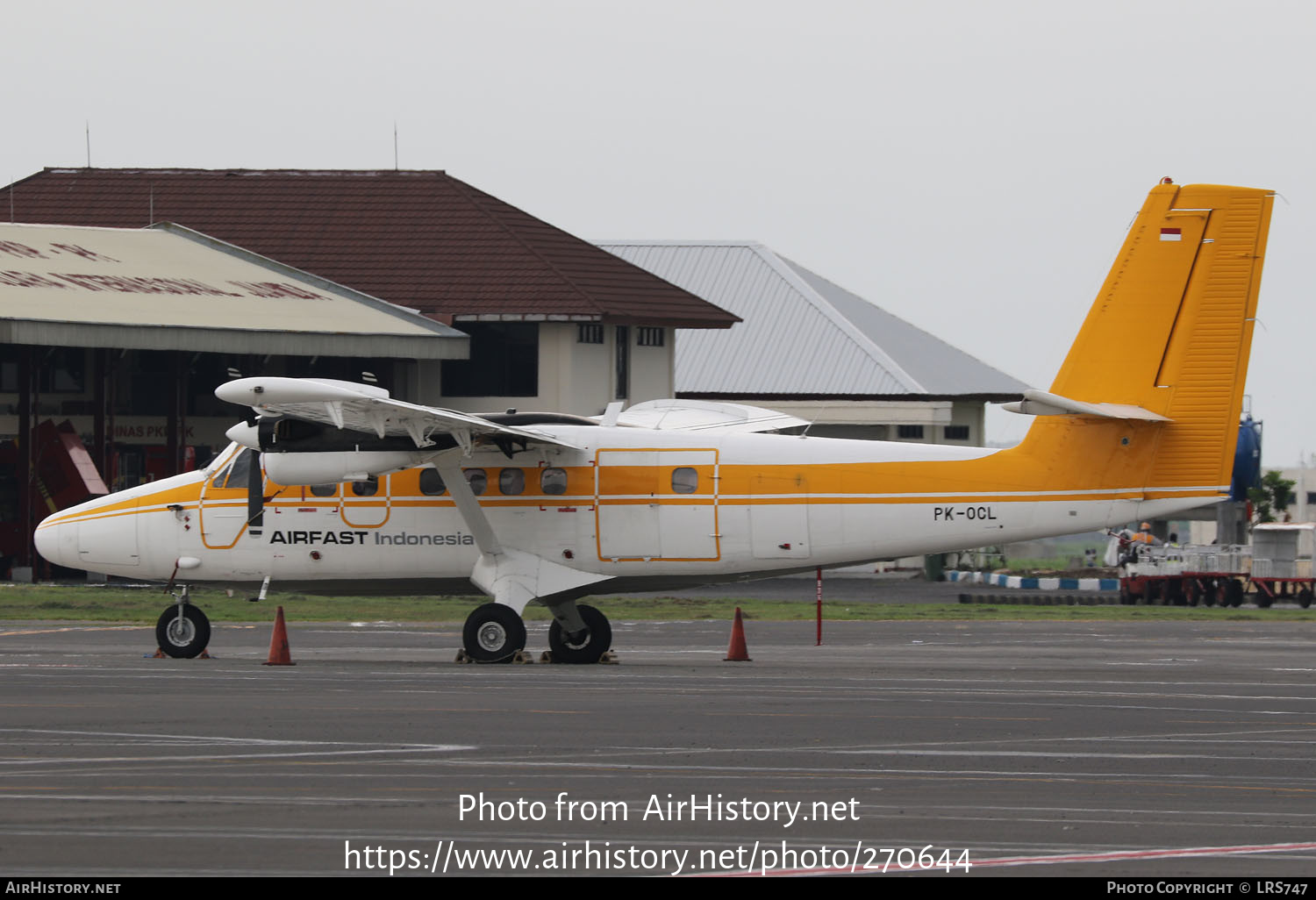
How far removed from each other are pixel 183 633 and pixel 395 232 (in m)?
35.5

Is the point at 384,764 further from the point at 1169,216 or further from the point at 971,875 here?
the point at 1169,216

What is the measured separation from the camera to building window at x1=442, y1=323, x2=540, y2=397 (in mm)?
55750

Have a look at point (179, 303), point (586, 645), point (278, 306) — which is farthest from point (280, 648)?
point (278, 306)

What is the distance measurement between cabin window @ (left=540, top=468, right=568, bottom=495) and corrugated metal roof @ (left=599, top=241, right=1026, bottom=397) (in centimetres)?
3996

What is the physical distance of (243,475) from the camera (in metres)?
24.8

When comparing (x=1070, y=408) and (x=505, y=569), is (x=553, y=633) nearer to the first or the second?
(x=505, y=569)

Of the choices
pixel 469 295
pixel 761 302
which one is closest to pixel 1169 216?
pixel 469 295

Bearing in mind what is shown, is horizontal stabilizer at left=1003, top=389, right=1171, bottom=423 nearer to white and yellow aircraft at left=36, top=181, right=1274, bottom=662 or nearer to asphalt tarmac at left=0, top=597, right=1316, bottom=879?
white and yellow aircraft at left=36, top=181, right=1274, bottom=662

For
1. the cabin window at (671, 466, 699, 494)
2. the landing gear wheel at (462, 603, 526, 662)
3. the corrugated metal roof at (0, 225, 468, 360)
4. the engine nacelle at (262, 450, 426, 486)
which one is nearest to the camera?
the engine nacelle at (262, 450, 426, 486)

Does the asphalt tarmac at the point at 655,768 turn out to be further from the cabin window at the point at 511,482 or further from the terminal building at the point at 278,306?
the terminal building at the point at 278,306

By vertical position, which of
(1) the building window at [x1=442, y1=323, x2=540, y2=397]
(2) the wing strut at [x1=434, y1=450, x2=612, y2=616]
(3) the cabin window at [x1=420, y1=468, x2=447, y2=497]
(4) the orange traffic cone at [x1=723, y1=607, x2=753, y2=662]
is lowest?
(4) the orange traffic cone at [x1=723, y1=607, x2=753, y2=662]

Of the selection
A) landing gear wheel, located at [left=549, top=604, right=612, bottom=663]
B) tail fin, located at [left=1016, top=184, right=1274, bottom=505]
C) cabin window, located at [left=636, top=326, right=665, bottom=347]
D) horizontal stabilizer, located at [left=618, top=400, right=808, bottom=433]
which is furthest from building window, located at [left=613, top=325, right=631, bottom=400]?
tail fin, located at [left=1016, top=184, right=1274, bottom=505]

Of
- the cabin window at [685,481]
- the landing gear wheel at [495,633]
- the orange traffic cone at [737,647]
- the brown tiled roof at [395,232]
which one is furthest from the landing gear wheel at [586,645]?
the brown tiled roof at [395,232]

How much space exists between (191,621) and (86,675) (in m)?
3.20
